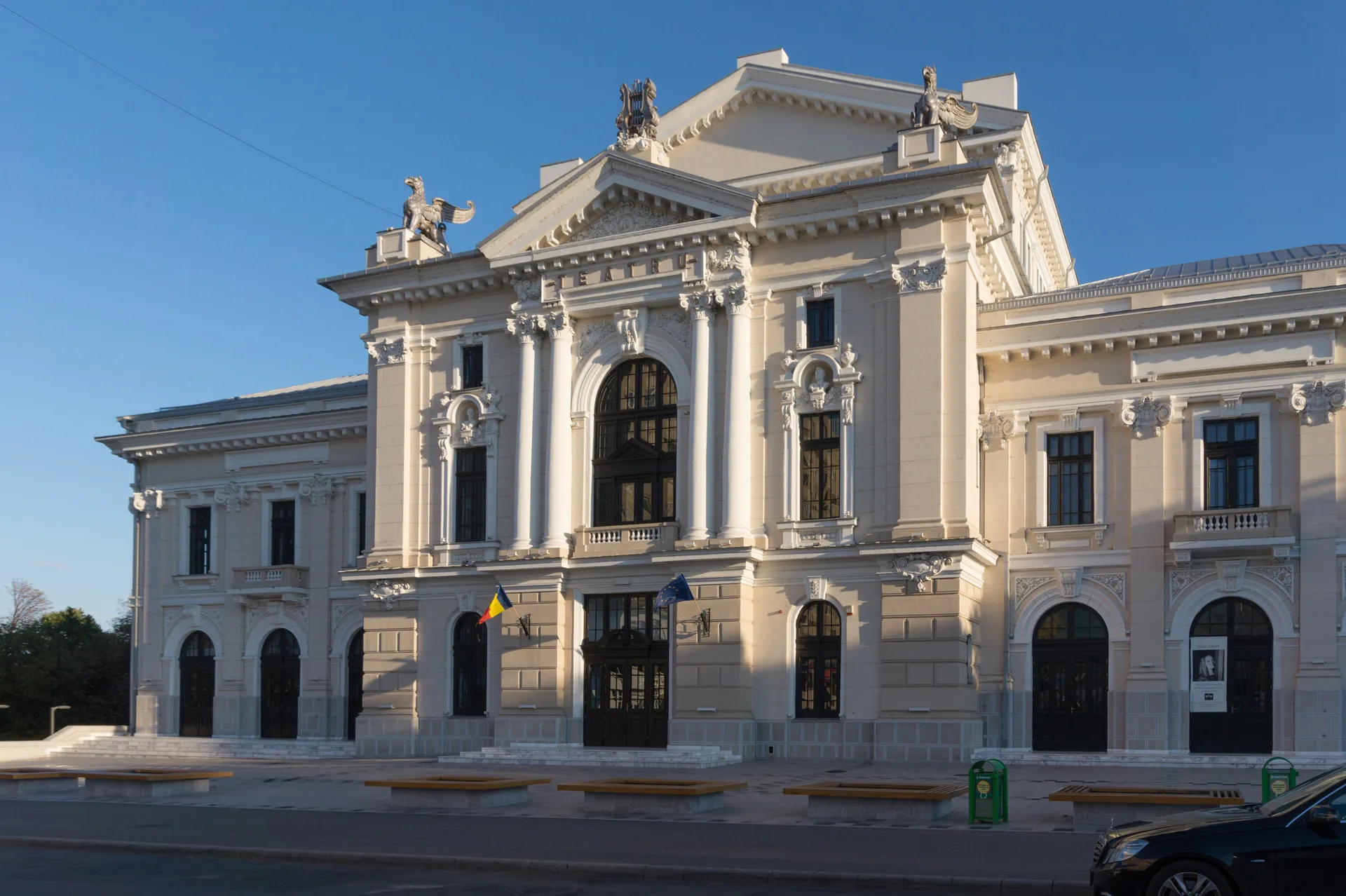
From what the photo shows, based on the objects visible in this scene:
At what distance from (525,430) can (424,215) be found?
29.4 ft

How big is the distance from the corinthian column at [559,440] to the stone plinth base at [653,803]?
48.0 feet

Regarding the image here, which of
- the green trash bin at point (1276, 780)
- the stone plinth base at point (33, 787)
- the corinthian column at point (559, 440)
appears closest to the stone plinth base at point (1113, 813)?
the green trash bin at point (1276, 780)

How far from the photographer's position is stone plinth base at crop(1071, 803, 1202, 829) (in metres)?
20.0

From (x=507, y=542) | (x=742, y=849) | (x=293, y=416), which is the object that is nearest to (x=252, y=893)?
(x=742, y=849)

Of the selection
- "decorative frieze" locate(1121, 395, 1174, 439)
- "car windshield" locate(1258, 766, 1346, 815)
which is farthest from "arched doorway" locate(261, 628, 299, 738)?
"car windshield" locate(1258, 766, 1346, 815)

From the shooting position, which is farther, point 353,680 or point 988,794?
point 353,680

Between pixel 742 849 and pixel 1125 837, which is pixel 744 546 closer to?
pixel 742 849

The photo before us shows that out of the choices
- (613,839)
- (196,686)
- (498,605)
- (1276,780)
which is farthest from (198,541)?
(1276,780)

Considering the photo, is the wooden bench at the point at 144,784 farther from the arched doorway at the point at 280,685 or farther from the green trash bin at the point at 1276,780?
the green trash bin at the point at 1276,780

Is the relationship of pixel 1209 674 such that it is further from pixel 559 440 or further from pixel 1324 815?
pixel 1324 815

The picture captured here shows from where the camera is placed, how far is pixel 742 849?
18.8 meters

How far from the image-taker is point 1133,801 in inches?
784

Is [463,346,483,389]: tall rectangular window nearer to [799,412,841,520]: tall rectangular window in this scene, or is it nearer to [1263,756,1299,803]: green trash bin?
[799,412,841,520]: tall rectangular window

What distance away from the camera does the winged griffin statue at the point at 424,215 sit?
43.7 meters
